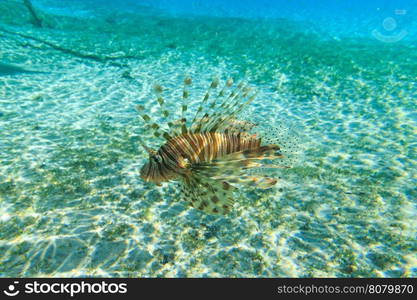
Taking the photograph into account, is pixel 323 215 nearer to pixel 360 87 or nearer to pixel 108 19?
pixel 360 87

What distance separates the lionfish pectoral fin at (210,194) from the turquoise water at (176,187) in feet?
2.31

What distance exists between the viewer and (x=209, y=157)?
156 inches

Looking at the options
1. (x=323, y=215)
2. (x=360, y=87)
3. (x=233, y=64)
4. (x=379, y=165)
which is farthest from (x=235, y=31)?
(x=323, y=215)

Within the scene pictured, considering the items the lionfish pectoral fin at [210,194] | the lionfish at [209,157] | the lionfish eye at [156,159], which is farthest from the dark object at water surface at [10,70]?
the lionfish pectoral fin at [210,194]

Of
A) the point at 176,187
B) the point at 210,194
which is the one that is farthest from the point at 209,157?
the point at 176,187

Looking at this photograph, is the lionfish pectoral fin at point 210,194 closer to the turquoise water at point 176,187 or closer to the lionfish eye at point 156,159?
the lionfish eye at point 156,159

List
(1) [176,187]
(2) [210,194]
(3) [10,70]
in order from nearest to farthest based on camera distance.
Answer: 1. (2) [210,194]
2. (1) [176,187]
3. (3) [10,70]

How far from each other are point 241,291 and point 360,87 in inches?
418

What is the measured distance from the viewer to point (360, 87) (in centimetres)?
1115

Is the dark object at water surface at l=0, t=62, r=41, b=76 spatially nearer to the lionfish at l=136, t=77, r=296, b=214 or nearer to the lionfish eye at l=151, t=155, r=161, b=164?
the lionfish at l=136, t=77, r=296, b=214

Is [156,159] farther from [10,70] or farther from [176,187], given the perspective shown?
[10,70]

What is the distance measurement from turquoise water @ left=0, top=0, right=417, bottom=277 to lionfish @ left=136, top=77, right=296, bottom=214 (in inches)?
33.2

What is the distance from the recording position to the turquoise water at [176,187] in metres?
3.57

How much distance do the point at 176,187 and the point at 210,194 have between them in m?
1.73
